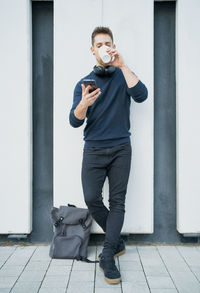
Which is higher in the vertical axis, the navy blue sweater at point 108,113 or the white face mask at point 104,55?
the white face mask at point 104,55

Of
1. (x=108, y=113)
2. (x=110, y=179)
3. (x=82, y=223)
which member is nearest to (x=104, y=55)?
(x=108, y=113)

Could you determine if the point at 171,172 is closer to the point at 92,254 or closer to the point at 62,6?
the point at 92,254

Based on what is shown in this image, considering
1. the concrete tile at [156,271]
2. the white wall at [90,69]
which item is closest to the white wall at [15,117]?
the white wall at [90,69]

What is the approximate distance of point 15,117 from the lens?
3.17 m

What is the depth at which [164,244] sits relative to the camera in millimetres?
A: 3250

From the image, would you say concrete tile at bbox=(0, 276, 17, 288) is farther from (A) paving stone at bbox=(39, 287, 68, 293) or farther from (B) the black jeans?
(B) the black jeans

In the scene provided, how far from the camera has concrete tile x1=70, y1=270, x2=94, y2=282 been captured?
2416 mm

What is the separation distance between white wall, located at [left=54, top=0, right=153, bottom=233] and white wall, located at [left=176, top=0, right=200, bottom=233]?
0.33 m

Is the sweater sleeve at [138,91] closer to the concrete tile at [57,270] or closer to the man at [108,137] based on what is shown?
the man at [108,137]

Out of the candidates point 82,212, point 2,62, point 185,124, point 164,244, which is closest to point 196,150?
point 185,124

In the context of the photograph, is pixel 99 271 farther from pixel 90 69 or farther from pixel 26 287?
pixel 90 69

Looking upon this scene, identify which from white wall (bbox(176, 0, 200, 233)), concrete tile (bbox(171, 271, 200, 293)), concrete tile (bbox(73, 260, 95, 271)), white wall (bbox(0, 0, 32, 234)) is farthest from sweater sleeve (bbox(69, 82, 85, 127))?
concrete tile (bbox(171, 271, 200, 293))

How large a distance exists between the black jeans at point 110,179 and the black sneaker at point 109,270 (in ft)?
0.39

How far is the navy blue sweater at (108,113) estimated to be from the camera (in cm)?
264
